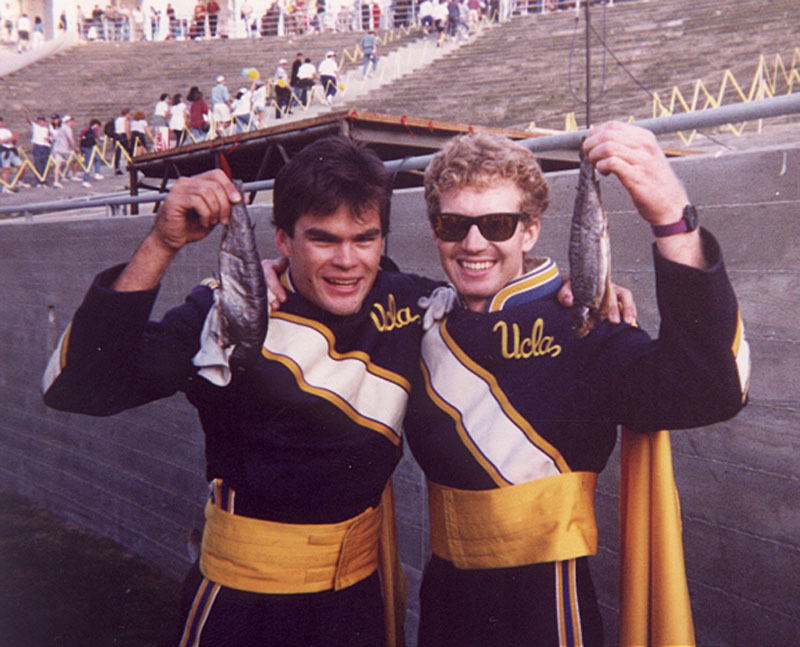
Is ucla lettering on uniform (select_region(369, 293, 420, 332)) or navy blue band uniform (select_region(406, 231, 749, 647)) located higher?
ucla lettering on uniform (select_region(369, 293, 420, 332))

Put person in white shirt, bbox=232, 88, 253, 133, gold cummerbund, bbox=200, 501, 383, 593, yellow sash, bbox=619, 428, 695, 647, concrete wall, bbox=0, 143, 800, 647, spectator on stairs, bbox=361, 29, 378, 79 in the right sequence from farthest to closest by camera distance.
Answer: spectator on stairs, bbox=361, 29, 378, 79 < person in white shirt, bbox=232, 88, 253, 133 < concrete wall, bbox=0, 143, 800, 647 < gold cummerbund, bbox=200, 501, 383, 593 < yellow sash, bbox=619, 428, 695, 647

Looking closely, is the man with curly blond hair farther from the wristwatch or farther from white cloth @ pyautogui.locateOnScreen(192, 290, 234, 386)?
white cloth @ pyautogui.locateOnScreen(192, 290, 234, 386)

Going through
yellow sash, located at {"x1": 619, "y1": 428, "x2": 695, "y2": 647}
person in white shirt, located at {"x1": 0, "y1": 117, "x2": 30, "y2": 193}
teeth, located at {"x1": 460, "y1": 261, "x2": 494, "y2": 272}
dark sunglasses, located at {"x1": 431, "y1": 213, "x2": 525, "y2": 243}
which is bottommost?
person in white shirt, located at {"x1": 0, "y1": 117, "x2": 30, "y2": 193}

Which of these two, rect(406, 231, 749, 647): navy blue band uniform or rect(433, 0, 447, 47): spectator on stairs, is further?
rect(433, 0, 447, 47): spectator on stairs

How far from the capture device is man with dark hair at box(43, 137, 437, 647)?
204cm

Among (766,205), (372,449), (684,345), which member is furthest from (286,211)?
(766,205)

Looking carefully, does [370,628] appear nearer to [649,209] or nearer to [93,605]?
[649,209]

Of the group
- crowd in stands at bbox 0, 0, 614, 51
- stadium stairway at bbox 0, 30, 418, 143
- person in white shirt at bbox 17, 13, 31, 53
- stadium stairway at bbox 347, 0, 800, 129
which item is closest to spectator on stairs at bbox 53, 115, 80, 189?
stadium stairway at bbox 0, 30, 418, 143

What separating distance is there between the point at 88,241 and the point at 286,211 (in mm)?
4608

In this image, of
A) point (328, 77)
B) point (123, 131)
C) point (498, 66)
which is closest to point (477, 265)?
point (123, 131)

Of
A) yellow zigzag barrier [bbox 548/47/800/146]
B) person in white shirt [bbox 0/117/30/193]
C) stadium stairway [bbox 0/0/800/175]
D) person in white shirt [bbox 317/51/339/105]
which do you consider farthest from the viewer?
person in white shirt [bbox 317/51/339/105]

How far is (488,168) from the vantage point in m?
1.95

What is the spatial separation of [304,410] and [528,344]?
0.63 m

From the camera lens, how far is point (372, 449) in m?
2.16
